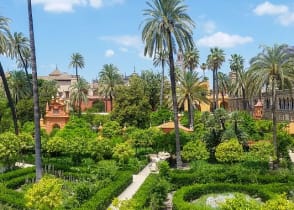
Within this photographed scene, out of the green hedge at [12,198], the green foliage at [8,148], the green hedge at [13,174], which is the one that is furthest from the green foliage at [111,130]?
the green hedge at [12,198]

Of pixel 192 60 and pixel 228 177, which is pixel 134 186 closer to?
pixel 228 177

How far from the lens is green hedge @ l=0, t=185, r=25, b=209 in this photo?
20609 millimetres

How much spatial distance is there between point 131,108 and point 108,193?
35.3 metres

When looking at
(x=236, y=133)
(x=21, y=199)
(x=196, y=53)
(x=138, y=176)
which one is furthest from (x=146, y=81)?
(x=21, y=199)

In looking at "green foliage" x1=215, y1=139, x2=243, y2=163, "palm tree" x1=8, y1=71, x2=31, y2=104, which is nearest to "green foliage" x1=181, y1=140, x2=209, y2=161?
"green foliage" x1=215, y1=139, x2=243, y2=163

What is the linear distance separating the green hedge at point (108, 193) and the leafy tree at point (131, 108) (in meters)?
28.8

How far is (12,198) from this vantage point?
2142cm

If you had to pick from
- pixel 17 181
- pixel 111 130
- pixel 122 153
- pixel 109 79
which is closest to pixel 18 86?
pixel 109 79

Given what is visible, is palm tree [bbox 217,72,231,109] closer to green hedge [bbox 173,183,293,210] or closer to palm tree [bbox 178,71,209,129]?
palm tree [bbox 178,71,209,129]

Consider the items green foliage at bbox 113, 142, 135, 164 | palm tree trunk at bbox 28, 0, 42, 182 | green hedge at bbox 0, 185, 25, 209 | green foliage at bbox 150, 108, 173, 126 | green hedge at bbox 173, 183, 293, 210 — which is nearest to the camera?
green hedge at bbox 0, 185, 25, 209

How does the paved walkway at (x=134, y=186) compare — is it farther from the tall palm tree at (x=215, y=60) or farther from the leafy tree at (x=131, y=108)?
the tall palm tree at (x=215, y=60)

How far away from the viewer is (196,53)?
259 ft

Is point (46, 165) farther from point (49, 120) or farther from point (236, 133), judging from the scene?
point (49, 120)

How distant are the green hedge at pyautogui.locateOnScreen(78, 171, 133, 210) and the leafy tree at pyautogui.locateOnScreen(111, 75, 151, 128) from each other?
1136 inches
